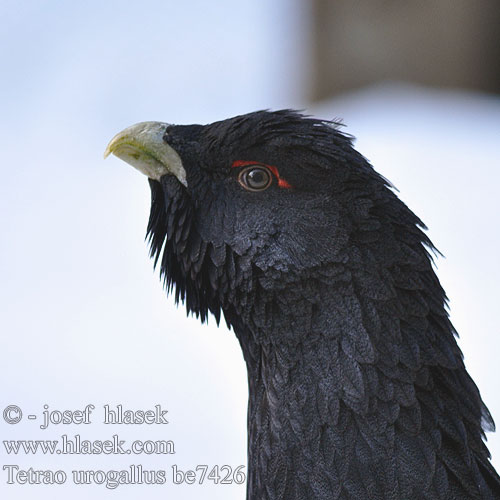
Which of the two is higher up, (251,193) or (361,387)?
(251,193)

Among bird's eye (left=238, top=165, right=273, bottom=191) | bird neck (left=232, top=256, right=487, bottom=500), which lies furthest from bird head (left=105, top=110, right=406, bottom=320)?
bird neck (left=232, top=256, right=487, bottom=500)

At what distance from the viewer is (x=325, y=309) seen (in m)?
2.82

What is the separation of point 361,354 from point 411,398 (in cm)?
21

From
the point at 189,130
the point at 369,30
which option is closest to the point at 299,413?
the point at 189,130

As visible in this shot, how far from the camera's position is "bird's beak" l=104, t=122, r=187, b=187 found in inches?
120

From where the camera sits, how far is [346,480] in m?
2.72

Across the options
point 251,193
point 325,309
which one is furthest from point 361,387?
point 251,193

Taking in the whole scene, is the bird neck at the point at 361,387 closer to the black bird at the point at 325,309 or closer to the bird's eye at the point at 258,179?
the black bird at the point at 325,309

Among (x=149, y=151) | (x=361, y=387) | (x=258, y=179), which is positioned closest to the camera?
(x=361, y=387)

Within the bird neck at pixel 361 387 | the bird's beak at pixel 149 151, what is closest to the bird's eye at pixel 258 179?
the bird's beak at pixel 149 151

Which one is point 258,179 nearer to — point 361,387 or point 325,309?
point 325,309

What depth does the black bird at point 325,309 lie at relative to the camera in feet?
8.98

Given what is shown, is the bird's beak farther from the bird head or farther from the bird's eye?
the bird's eye

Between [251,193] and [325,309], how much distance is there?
1.54 feet
